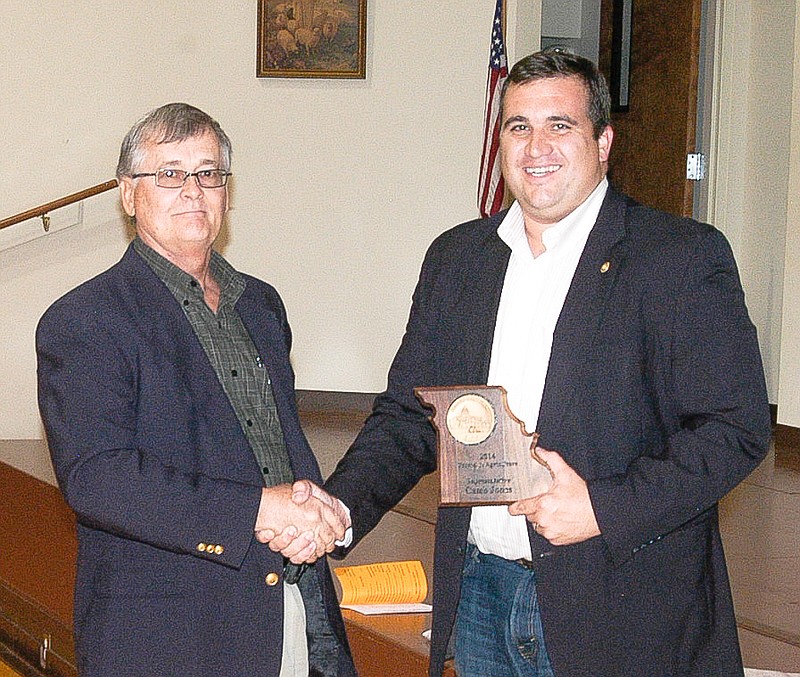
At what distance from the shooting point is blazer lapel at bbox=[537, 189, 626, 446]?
2168mm

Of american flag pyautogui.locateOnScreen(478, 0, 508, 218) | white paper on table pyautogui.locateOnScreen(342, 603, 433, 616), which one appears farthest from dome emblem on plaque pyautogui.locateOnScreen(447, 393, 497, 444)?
american flag pyautogui.locateOnScreen(478, 0, 508, 218)

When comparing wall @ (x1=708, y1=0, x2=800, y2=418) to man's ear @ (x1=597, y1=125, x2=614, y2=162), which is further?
wall @ (x1=708, y1=0, x2=800, y2=418)

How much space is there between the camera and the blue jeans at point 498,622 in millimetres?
2215

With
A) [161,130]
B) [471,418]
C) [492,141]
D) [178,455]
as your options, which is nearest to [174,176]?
[161,130]

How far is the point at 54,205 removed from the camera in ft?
23.0

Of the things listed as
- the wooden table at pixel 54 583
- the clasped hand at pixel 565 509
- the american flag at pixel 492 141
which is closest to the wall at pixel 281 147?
the american flag at pixel 492 141

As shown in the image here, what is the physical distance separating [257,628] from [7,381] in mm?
5381

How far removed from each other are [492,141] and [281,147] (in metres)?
1.48

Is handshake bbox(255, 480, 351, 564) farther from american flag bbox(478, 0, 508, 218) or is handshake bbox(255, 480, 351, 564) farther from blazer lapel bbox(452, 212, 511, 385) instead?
american flag bbox(478, 0, 508, 218)

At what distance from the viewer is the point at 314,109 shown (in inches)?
296

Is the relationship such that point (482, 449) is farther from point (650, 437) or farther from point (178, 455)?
point (178, 455)

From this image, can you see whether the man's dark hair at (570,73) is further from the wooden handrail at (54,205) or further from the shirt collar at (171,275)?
the wooden handrail at (54,205)

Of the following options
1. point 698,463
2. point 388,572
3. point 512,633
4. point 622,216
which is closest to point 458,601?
point 512,633

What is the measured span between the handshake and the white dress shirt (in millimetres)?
277
